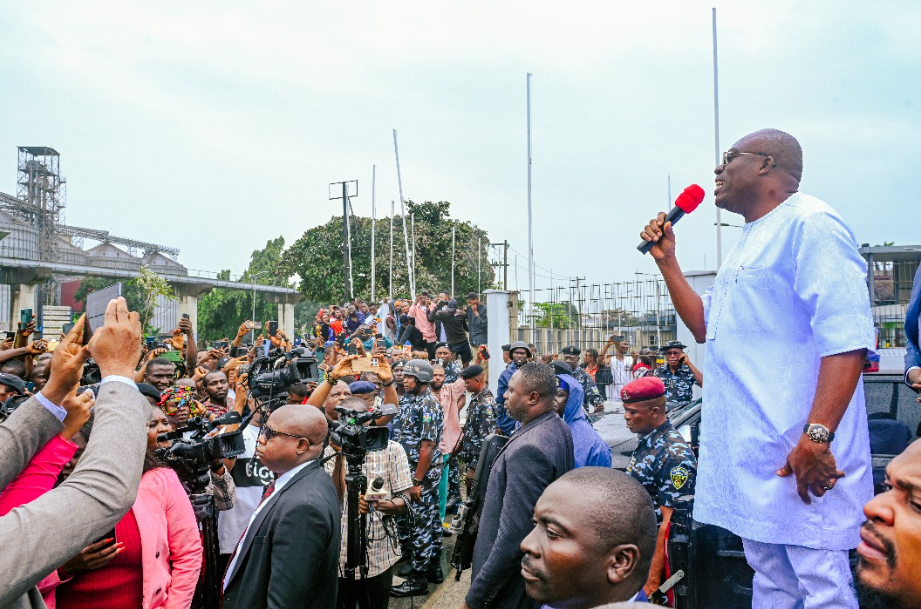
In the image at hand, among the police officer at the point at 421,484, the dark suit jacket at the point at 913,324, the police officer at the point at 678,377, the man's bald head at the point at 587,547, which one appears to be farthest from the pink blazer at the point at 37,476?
the police officer at the point at 678,377

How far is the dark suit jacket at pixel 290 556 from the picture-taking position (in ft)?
9.78

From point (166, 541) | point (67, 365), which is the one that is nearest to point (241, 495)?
point (166, 541)

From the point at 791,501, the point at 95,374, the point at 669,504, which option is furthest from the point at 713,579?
the point at 95,374

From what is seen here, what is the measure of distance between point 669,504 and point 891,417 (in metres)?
1.89

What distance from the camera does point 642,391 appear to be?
437 centimetres

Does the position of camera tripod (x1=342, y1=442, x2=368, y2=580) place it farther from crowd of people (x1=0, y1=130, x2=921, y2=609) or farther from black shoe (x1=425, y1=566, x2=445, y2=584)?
black shoe (x1=425, y1=566, x2=445, y2=584)

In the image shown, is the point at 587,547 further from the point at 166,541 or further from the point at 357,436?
the point at 166,541

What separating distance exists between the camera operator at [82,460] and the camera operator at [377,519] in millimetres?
2271

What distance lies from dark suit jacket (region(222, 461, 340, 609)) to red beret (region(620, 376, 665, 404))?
205 centimetres

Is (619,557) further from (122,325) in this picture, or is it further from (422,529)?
(422,529)

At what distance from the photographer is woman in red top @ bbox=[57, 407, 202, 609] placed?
9.79ft

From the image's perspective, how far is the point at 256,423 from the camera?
5.21m

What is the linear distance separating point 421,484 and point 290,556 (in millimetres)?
3397

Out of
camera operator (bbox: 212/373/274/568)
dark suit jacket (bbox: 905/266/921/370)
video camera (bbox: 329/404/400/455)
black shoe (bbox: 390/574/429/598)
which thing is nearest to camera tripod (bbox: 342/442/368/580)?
video camera (bbox: 329/404/400/455)
